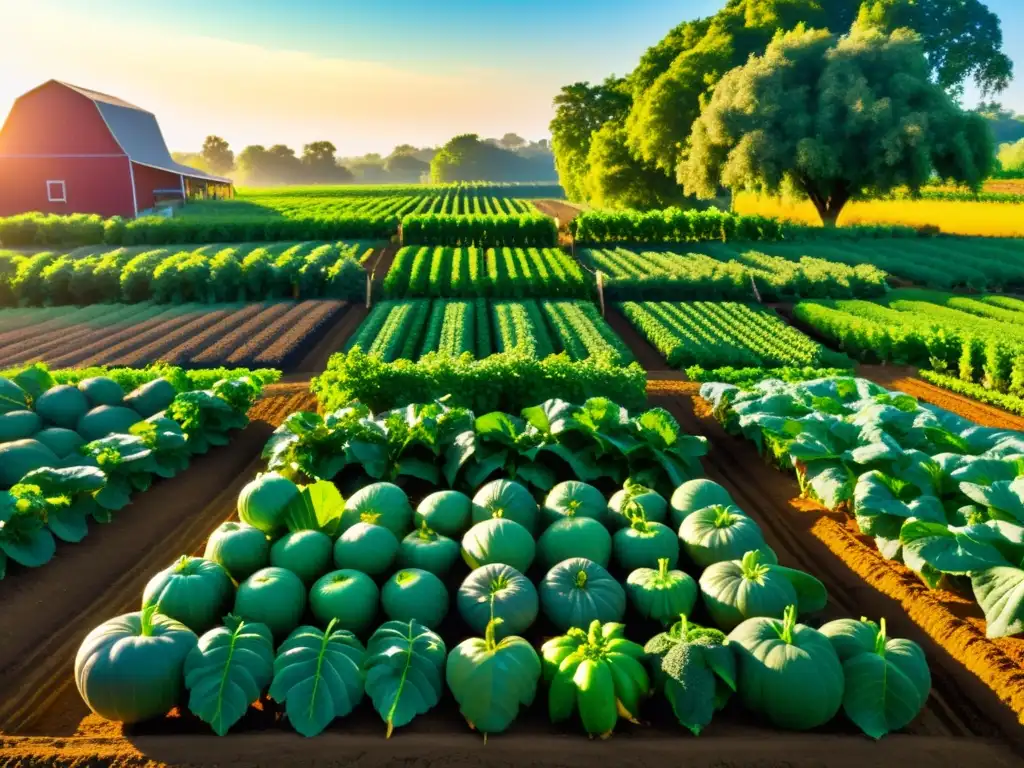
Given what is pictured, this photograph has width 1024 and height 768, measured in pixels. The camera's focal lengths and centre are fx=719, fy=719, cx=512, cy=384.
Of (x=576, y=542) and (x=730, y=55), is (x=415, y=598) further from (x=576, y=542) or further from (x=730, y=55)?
(x=730, y=55)

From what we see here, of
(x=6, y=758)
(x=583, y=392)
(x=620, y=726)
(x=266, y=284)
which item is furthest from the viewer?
(x=266, y=284)

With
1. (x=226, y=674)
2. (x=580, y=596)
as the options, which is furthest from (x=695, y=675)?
(x=226, y=674)

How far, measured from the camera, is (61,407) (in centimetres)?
733

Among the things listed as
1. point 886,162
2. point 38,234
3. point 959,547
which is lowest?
point 959,547

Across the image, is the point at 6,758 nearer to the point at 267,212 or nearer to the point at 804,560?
the point at 804,560

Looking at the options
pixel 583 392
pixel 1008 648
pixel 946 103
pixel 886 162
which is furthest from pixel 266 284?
pixel 946 103

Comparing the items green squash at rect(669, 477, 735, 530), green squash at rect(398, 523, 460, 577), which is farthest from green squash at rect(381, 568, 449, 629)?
green squash at rect(669, 477, 735, 530)

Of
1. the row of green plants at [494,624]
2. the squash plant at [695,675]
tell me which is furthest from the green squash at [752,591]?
the squash plant at [695,675]

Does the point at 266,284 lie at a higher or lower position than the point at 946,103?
lower

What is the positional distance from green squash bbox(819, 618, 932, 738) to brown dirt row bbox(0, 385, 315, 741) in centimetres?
469

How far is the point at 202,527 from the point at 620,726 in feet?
14.1

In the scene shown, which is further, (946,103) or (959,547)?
(946,103)

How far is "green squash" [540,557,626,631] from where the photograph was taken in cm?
460

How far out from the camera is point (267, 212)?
44.8 meters
